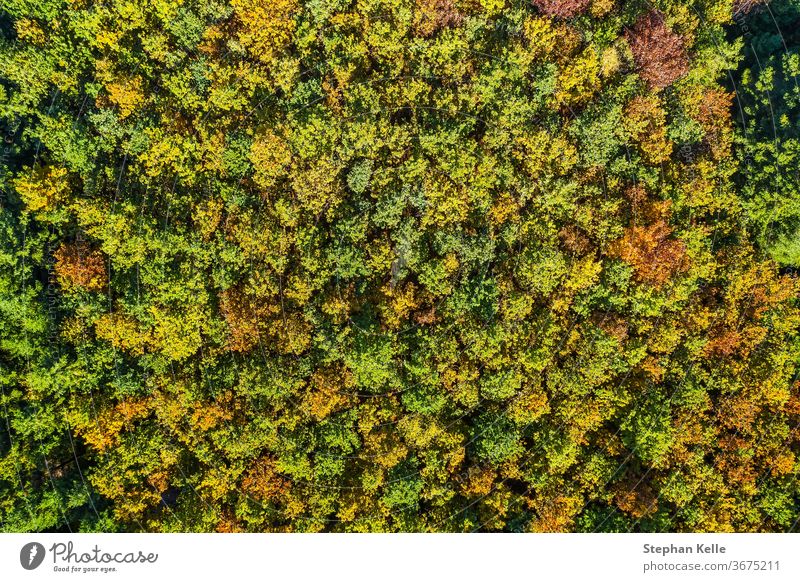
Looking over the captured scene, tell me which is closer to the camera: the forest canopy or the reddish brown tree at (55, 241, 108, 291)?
the reddish brown tree at (55, 241, 108, 291)

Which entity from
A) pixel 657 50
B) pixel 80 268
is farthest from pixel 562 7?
pixel 80 268

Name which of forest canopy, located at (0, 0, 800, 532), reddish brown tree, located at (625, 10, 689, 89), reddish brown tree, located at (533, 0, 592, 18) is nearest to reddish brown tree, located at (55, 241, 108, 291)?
forest canopy, located at (0, 0, 800, 532)

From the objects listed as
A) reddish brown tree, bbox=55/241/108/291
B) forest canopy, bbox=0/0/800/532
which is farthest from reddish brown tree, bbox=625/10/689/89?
reddish brown tree, bbox=55/241/108/291

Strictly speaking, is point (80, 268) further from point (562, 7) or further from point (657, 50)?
point (657, 50)

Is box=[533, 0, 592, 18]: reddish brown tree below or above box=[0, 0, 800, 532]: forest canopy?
above

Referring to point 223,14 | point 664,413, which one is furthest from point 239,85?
point 664,413

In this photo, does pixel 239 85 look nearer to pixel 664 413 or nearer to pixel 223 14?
pixel 223 14

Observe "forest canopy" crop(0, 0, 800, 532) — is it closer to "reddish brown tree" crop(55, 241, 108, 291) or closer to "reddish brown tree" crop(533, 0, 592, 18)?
"reddish brown tree" crop(55, 241, 108, 291)
